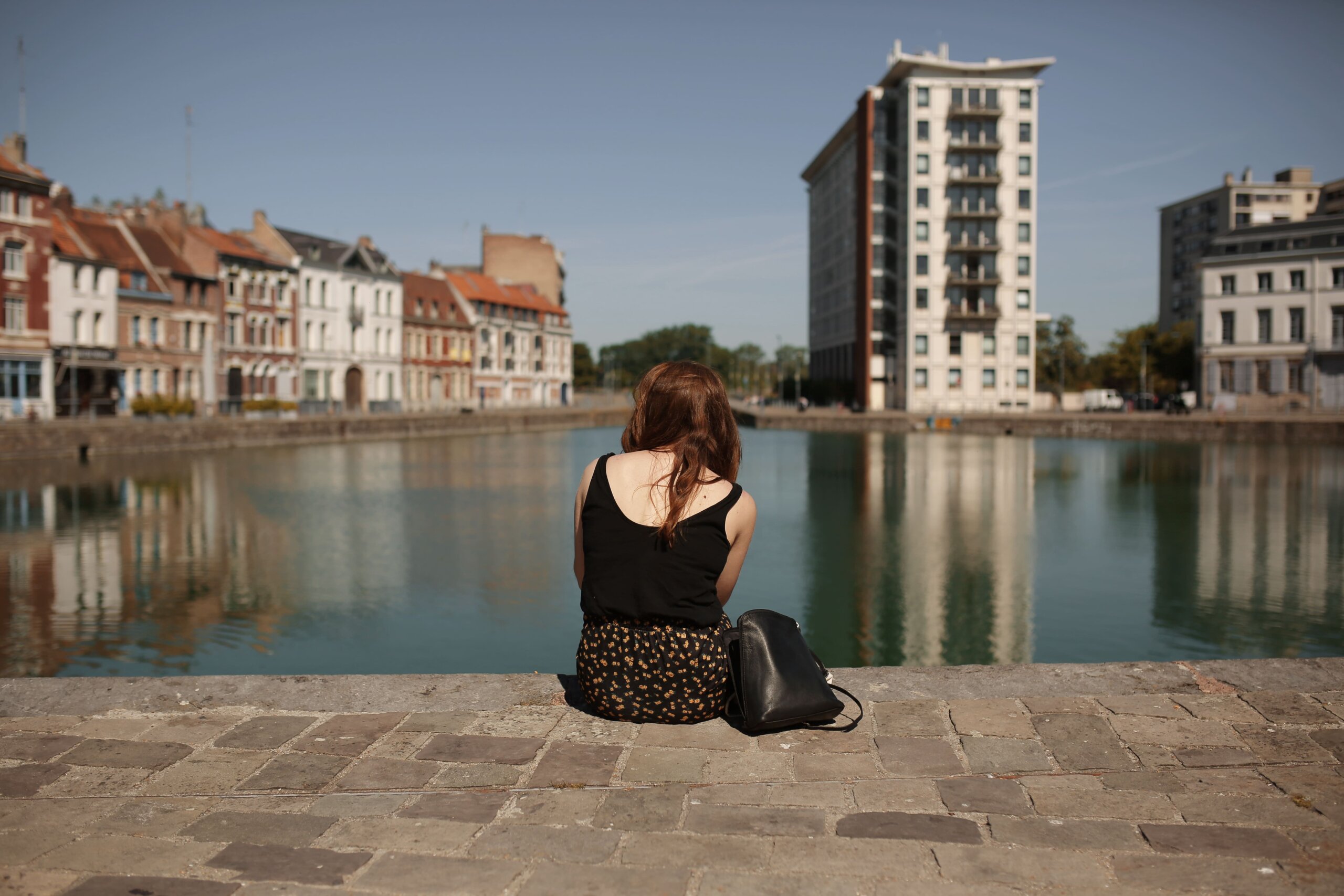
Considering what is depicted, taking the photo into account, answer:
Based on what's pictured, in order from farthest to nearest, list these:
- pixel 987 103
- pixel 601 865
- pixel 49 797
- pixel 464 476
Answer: pixel 987 103 → pixel 464 476 → pixel 49 797 → pixel 601 865

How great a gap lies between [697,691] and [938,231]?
81.9m

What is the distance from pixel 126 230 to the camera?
194ft

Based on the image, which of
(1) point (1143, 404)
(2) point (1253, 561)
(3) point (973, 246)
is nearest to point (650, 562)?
(2) point (1253, 561)

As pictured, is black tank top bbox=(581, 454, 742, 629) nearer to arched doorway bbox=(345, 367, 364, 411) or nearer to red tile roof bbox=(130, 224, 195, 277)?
red tile roof bbox=(130, 224, 195, 277)

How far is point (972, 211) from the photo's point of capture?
8162cm

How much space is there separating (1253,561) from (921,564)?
749 cm

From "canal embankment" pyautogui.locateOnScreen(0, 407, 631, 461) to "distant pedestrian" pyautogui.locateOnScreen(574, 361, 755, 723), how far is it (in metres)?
42.9

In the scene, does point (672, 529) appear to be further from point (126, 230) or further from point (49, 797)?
point (126, 230)

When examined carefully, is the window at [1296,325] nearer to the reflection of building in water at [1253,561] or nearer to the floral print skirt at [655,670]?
the reflection of building in water at [1253,561]

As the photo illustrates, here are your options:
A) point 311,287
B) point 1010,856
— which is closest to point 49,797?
point 1010,856

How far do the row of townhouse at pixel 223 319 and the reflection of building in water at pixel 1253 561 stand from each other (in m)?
46.2

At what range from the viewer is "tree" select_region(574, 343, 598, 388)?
170m

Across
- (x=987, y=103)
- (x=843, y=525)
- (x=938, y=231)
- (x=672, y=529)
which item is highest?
(x=987, y=103)

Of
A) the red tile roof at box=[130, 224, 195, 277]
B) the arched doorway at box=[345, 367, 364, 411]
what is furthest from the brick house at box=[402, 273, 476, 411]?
the red tile roof at box=[130, 224, 195, 277]
